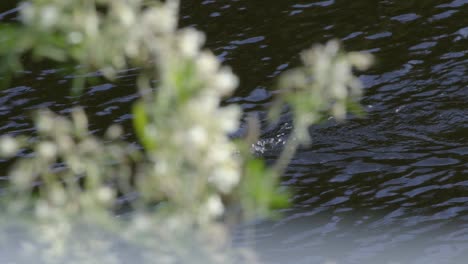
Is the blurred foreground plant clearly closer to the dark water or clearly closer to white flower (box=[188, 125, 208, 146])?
white flower (box=[188, 125, 208, 146])

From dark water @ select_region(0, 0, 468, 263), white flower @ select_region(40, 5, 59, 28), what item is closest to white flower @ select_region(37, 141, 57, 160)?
white flower @ select_region(40, 5, 59, 28)

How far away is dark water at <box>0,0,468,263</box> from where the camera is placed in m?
6.88

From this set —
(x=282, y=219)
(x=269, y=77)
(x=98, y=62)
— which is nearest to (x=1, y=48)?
(x=98, y=62)

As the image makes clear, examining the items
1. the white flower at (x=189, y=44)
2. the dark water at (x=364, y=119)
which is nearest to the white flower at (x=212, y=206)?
the white flower at (x=189, y=44)

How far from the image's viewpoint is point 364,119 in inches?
338

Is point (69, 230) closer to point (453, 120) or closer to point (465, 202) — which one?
point (465, 202)

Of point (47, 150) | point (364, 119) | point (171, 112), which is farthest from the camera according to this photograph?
point (364, 119)

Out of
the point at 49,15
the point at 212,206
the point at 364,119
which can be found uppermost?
the point at 49,15

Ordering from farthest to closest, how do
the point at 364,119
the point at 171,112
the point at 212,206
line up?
the point at 364,119
the point at 212,206
the point at 171,112

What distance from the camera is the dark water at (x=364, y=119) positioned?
22.6 ft

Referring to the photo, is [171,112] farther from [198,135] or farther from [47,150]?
[47,150]

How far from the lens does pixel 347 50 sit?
384 inches

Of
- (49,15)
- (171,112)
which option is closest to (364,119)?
(171,112)

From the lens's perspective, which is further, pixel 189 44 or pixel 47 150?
pixel 47 150
